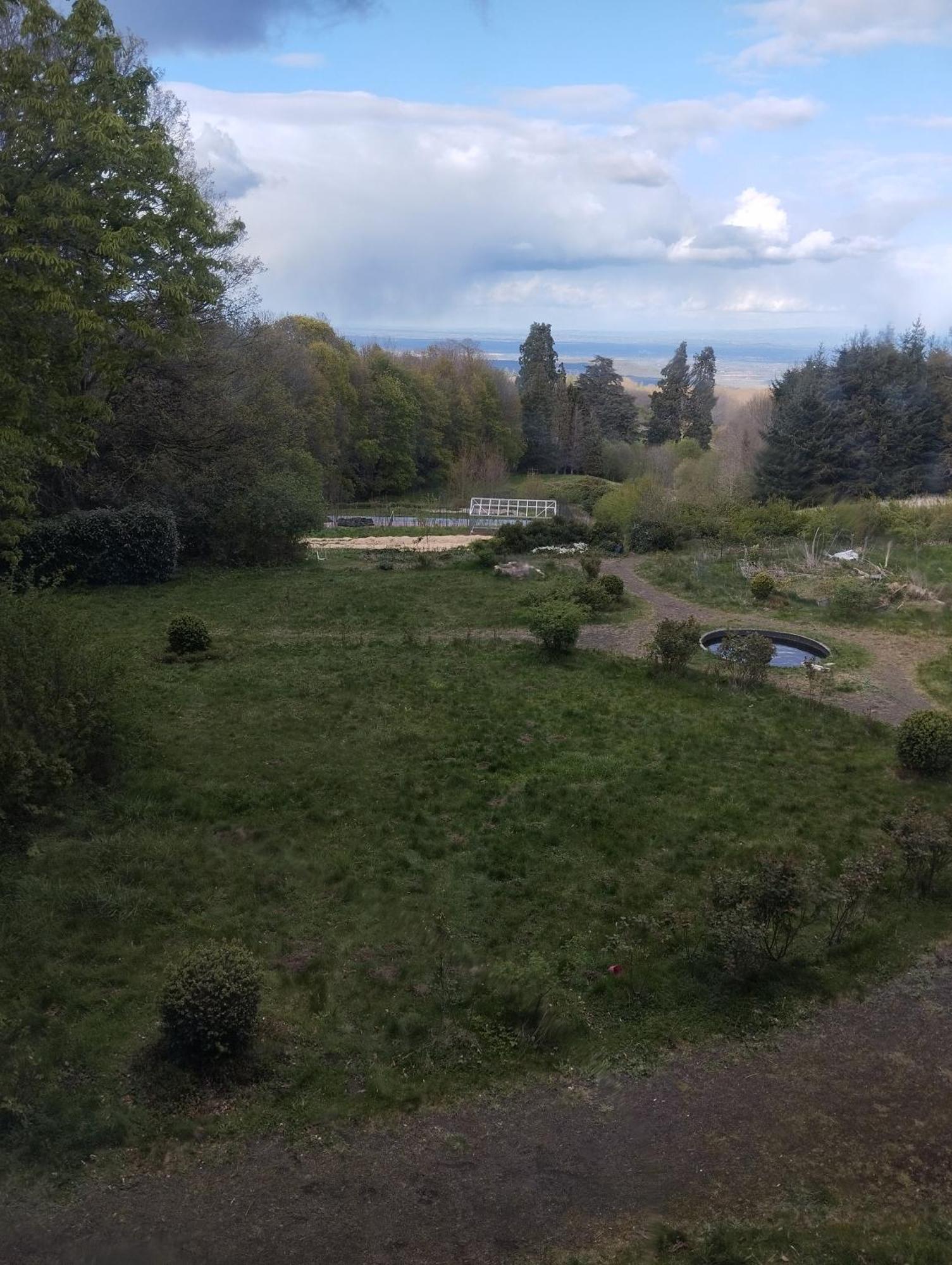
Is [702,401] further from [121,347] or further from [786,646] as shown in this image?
[121,347]

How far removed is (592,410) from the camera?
189 ft

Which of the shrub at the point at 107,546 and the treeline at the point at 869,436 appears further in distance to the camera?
the treeline at the point at 869,436

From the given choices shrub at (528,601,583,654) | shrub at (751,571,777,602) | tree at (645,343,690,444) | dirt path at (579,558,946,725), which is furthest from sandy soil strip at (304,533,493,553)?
tree at (645,343,690,444)

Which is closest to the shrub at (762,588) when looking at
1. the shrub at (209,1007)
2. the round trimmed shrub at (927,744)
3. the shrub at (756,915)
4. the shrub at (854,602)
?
the shrub at (854,602)

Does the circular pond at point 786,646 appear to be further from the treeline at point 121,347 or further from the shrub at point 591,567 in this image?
the treeline at point 121,347

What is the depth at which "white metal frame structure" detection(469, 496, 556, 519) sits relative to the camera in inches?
1464

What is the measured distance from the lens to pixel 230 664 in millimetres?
13523

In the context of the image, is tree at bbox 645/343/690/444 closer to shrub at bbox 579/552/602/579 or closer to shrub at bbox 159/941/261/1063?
shrub at bbox 579/552/602/579

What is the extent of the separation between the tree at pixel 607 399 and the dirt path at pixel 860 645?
133ft

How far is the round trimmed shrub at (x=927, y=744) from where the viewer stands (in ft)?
33.3

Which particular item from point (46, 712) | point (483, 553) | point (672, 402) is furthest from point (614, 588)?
point (672, 402)

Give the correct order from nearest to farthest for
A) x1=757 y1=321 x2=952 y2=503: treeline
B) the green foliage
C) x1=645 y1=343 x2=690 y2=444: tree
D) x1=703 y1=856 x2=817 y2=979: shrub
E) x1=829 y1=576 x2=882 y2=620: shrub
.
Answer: x1=703 y1=856 x2=817 y2=979: shrub, the green foliage, x1=829 y1=576 x2=882 y2=620: shrub, x1=757 y1=321 x2=952 y2=503: treeline, x1=645 y1=343 x2=690 y2=444: tree

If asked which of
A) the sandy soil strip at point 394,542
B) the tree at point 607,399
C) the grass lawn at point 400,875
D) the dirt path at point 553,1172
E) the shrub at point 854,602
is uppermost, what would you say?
the tree at point 607,399

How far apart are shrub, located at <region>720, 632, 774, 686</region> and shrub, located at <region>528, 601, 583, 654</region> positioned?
7.84 ft
